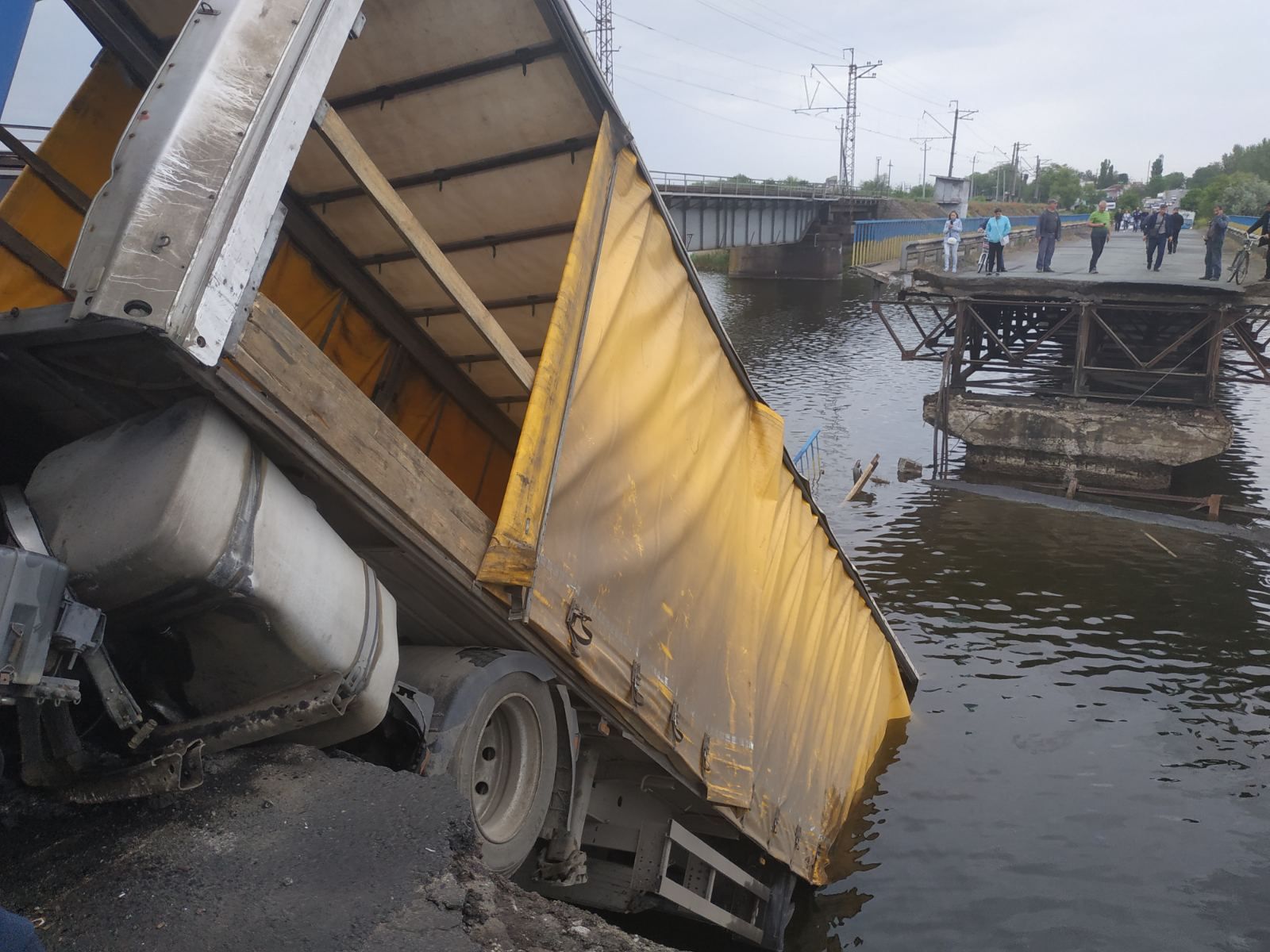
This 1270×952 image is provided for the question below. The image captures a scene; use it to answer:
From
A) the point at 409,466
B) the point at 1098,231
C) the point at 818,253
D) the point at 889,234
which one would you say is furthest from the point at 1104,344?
the point at 818,253

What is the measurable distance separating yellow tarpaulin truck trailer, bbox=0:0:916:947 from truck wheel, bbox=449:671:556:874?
0.02 meters

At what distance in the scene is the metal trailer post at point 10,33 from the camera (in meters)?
2.87

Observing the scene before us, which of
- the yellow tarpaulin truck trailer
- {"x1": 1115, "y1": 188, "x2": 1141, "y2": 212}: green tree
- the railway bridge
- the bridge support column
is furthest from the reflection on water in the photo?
{"x1": 1115, "y1": 188, "x2": 1141, "y2": 212}: green tree

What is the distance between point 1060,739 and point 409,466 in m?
10.0

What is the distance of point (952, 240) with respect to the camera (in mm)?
22797

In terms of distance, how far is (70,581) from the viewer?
254cm

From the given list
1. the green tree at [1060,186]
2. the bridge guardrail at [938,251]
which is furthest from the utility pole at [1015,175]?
the bridge guardrail at [938,251]

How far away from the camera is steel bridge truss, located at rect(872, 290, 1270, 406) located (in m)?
18.4

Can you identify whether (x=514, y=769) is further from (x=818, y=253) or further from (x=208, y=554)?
(x=818, y=253)

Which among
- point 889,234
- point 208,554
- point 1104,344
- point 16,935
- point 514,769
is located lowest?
point 514,769

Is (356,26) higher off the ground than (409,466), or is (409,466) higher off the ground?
(356,26)

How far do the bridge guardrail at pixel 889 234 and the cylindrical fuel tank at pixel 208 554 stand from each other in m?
45.7

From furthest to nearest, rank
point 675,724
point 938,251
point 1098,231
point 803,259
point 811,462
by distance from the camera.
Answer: point 803,259
point 938,251
point 1098,231
point 811,462
point 675,724

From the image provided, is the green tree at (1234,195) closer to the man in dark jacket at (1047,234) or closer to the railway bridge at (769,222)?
the railway bridge at (769,222)
